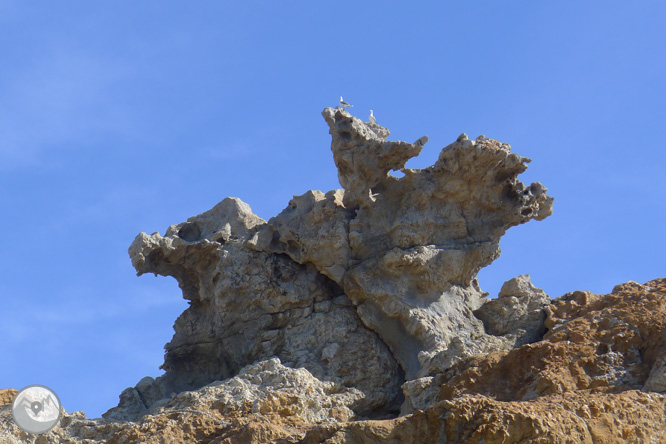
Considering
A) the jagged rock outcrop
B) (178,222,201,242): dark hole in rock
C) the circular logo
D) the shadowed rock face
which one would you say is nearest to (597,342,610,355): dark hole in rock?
the jagged rock outcrop

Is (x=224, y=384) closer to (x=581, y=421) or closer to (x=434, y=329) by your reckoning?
(x=434, y=329)

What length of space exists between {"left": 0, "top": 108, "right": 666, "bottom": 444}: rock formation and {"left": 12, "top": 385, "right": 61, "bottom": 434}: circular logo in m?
0.20

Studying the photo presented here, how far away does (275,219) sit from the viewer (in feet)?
55.1

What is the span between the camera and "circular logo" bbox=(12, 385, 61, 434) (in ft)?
44.4

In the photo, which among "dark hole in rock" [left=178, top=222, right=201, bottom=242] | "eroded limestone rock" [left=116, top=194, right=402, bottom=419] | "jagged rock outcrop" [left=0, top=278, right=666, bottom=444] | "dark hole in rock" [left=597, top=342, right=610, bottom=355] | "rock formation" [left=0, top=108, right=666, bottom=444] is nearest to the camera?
"jagged rock outcrop" [left=0, top=278, right=666, bottom=444]

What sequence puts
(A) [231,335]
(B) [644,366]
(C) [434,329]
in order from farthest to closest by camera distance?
(A) [231,335]
(C) [434,329]
(B) [644,366]

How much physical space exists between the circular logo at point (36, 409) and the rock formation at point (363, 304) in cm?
20

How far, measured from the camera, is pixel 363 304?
15977 mm

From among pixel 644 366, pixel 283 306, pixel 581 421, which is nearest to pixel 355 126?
pixel 283 306

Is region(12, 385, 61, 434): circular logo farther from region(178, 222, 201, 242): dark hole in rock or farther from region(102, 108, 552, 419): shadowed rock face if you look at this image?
region(178, 222, 201, 242): dark hole in rock

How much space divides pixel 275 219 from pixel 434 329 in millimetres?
3171

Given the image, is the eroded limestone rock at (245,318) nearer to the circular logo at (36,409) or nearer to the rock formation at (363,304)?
the rock formation at (363,304)

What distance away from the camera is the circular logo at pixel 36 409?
44.4ft

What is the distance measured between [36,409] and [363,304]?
500 cm
